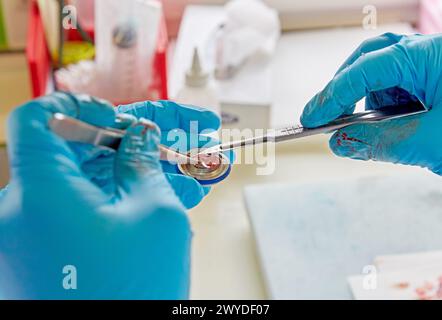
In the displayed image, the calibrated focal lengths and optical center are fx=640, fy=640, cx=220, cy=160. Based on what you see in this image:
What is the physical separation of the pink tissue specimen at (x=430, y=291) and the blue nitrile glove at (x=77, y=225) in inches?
20.0

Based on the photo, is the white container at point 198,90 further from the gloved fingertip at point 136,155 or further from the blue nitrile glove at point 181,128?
the gloved fingertip at point 136,155

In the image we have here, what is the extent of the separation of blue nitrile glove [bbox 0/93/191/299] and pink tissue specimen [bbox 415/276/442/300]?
1.67 ft

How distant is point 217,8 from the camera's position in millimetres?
1559

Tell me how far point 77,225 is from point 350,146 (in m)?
0.46

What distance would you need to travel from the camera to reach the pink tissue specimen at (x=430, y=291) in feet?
3.35

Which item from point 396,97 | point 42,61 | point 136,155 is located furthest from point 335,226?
point 42,61

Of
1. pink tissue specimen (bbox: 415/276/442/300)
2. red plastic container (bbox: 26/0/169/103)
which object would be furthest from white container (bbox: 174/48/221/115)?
pink tissue specimen (bbox: 415/276/442/300)

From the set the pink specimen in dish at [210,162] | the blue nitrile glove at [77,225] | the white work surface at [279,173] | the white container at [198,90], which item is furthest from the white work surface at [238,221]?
the blue nitrile glove at [77,225]

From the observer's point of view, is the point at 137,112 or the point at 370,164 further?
the point at 370,164

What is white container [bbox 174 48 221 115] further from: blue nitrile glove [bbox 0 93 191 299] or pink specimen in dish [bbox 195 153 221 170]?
blue nitrile glove [bbox 0 93 191 299]
